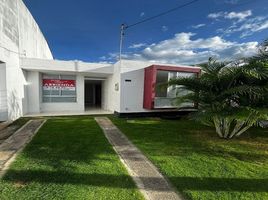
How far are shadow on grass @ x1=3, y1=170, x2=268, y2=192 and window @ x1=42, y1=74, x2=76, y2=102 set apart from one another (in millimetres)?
9107

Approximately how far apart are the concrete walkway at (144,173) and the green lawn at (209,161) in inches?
7.2

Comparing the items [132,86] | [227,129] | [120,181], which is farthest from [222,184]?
[132,86]

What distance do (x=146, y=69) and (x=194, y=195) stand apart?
27.3 ft

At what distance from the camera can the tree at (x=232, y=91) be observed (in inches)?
187

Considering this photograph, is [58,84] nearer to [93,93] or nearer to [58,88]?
[58,88]

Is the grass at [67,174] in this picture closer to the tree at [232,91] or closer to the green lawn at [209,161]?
the green lawn at [209,161]

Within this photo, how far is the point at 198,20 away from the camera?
36.0ft

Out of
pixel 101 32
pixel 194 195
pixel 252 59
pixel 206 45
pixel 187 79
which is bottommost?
pixel 194 195

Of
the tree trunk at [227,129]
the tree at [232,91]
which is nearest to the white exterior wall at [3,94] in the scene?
the tree at [232,91]

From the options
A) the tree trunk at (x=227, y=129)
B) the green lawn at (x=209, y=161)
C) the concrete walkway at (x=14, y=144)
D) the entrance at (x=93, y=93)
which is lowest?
the green lawn at (x=209, y=161)

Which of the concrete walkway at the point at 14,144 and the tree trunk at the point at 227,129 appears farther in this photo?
the tree trunk at the point at 227,129

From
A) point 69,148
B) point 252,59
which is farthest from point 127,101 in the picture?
point 252,59

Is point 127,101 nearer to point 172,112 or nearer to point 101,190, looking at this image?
point 172,112

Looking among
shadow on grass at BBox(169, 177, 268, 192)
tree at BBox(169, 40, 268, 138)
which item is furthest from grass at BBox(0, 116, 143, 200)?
tree at BBox(169, 40, 268, 138)
